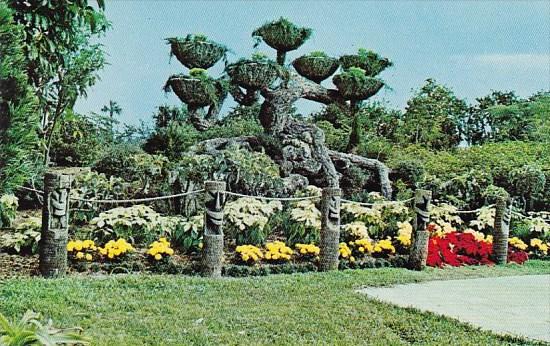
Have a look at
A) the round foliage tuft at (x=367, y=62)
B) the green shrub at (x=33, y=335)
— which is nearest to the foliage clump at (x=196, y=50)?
the round foliage tuft at (x=367, y=62)

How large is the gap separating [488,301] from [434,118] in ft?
29.5

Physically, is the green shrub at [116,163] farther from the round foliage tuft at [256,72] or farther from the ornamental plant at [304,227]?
the round foliage tuft at [256,72]

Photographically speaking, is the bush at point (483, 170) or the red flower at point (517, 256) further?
the bush at point (483, 170)

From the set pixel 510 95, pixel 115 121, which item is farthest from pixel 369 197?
pixel 510 95

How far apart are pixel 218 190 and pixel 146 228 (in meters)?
1.00

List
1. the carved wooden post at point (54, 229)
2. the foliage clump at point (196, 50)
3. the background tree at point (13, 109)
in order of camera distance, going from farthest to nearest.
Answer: the foliage clump at point (196, 50) → the carved wooden post at point (54, 229) → the background tree at point (13, 109)

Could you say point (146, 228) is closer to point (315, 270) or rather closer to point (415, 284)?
point (315, 270)

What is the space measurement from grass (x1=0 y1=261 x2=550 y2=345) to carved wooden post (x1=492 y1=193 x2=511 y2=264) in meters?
3.10

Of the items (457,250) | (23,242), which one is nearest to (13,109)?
(23,242)

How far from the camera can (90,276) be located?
5.26 m

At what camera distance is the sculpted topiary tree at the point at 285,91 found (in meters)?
10.3

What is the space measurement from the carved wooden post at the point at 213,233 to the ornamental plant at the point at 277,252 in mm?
708

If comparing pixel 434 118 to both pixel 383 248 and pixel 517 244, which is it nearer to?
pixel 517 244

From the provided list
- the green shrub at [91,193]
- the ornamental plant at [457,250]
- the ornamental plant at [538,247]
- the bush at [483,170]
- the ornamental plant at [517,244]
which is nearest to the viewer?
the green shrub at [91,193]
